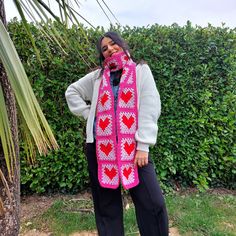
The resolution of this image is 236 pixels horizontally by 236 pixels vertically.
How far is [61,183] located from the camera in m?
3.24

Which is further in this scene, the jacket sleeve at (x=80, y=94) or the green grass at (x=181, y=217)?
the green grass at (x=181, y=217)

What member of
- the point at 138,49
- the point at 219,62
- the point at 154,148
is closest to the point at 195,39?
the point at 219,62

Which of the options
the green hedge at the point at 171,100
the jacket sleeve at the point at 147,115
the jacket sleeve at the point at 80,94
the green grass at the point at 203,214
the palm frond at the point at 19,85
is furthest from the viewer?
the green hedge at the point at 171,100

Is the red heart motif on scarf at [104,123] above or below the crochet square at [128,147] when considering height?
above

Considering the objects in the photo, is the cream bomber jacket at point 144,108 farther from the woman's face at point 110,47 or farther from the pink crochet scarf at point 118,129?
the woman's face at point 110,47

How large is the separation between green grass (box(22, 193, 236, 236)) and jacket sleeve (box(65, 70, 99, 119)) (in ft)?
4.26

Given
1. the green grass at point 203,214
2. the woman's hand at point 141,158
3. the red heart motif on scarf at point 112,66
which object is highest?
the red heart motif on scarf at point 112,66

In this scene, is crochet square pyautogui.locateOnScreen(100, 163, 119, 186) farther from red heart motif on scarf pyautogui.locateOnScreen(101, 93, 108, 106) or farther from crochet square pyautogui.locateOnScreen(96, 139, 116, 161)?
red heart motif on scarf pyautogui.locateOnScreen(101, 93, 108, 106)

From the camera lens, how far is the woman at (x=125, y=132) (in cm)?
177

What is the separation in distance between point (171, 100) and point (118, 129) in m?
1.60

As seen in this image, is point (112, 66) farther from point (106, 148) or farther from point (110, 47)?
point (106, 148)

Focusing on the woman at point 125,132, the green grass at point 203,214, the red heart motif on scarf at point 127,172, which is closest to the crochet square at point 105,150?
the woman at point 125,132

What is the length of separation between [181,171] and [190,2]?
2.01 m

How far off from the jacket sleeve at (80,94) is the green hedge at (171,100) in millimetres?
1053
